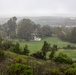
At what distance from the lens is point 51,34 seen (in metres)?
47.4

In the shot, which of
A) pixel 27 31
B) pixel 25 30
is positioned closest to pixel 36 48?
pixel 25 30

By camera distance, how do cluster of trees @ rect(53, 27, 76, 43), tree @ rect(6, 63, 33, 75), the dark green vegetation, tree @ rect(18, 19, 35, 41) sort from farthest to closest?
tree @ rect(18, 19, 35, 41), cluster of trees @ rect(53, 27, 76, 43), the dark green vegetation, tree @ rect(6, 63, 33, 75)

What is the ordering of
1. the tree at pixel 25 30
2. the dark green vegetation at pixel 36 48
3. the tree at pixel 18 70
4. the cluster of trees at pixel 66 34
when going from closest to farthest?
the tree at pixel 18 70, the dark green vegetation at pixel 36 48, the cluster of trees at pixel 66 34, the tree at pixel 25 30

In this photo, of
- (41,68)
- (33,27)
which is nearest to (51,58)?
(41,68)

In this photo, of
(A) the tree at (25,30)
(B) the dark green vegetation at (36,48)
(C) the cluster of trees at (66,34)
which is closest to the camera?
(B) the dark green vegetation at (36,48)

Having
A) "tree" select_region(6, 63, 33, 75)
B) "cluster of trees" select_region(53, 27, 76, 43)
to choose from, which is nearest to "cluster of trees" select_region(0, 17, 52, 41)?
"cluster of trees" select_region(53, 27, 76, 43)

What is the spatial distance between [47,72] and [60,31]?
106 feet

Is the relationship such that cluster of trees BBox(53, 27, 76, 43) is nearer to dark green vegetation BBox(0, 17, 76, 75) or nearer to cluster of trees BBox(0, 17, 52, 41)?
dark green vegetation BBox(0, 17, 76, 75)

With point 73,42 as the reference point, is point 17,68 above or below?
above

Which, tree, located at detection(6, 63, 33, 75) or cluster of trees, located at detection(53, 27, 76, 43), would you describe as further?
cluster of trees, located at detection(53, 27, 76, 43)

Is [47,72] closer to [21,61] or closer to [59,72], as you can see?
[59,72]

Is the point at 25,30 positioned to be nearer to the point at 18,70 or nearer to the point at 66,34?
the point at 66,34

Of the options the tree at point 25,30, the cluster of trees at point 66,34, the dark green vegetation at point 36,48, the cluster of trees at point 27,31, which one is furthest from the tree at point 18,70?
the tree at point 25,30

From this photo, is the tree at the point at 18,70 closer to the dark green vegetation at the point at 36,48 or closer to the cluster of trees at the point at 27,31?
the dark green vegetation at the point at 36,48
